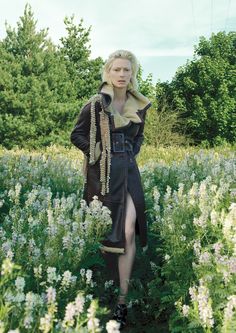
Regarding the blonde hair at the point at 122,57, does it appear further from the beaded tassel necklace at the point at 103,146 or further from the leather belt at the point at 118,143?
the leather belt at the point at 118,143

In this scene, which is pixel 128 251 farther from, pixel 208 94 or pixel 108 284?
pixel 208 94

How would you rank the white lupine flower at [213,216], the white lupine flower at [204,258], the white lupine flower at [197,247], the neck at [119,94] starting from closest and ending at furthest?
the white lupine flower at [204,258] < the white lupine flower at [197,247] < the white lupine flower at [213,216] < the neck at [119,94]

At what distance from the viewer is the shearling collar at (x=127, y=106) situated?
5059mm

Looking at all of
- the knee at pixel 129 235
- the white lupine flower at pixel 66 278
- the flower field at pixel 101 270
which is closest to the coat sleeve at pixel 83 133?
the flower field at pixel 101 270

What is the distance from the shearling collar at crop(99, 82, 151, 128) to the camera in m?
5.06

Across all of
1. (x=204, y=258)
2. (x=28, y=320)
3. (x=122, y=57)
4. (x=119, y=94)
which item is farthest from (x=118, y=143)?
(x=28, y=320)

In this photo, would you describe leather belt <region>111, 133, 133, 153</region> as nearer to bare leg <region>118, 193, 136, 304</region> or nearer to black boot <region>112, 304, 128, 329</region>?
bare leg <region>118, 193, 136, 304</region>

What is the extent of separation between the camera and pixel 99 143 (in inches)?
199

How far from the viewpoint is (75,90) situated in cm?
4394

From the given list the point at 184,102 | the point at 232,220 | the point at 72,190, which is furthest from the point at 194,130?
the point at 232,220

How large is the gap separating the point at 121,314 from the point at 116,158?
133cm

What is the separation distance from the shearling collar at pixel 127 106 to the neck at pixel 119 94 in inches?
2.3

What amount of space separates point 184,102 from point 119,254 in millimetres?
44599

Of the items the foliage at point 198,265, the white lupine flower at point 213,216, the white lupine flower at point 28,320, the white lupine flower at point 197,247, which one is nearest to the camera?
the white lupine flower at point 28,320
